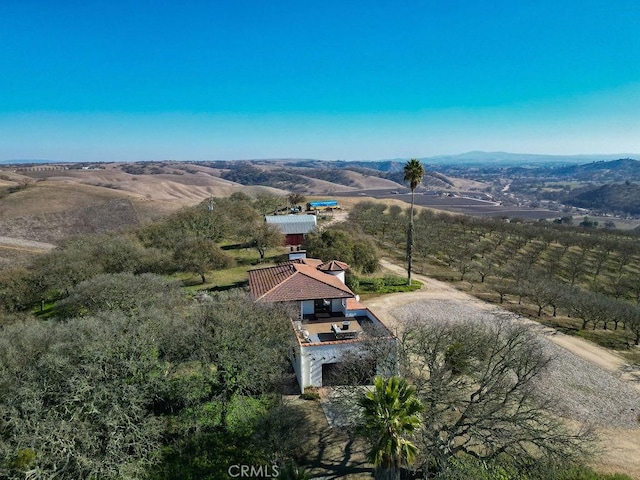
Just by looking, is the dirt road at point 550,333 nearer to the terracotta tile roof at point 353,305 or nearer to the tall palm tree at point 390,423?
the terracotta tile roof at point 353,305

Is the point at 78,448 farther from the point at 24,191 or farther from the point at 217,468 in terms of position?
the point at 24,191

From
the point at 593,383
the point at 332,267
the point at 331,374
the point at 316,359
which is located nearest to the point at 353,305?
the point at 332,267

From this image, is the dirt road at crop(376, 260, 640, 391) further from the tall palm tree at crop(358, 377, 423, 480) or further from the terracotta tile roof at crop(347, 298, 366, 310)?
the tall palm tree at crop(358, 377, 423, 480)

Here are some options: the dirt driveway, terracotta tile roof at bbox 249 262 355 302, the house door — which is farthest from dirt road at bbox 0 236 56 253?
the dirt driveway

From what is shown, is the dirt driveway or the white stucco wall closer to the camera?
the dirt driveway

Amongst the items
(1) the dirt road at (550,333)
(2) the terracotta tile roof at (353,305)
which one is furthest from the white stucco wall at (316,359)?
(1) the dirt road at (550,333)

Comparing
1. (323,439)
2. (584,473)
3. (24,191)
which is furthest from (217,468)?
(24,191)
